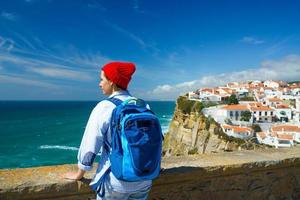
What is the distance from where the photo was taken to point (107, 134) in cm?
212

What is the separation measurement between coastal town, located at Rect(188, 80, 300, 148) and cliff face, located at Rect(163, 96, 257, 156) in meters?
3.51

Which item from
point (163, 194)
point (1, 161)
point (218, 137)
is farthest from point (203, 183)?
point (1, 161)

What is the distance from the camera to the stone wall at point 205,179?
238cm

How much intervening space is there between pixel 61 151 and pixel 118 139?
47.0 m

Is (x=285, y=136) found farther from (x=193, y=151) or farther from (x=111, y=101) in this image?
(x=111, y=101)

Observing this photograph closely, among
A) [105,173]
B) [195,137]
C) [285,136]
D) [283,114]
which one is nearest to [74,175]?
[105,173]

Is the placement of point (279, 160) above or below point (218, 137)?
above

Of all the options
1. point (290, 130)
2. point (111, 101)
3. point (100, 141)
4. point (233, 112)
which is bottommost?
point (290, 130)

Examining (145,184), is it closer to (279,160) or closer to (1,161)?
(279,160)

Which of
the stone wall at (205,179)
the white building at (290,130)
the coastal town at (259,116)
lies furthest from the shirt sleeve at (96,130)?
the white building at (290,130)

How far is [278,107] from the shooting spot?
5859cm

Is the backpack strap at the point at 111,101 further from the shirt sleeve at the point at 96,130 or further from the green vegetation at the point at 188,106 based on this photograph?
the green vegetation at the point at 188,106

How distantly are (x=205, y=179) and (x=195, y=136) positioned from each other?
3708 cm

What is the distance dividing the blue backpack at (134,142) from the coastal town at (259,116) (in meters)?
36.7
